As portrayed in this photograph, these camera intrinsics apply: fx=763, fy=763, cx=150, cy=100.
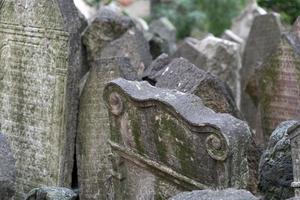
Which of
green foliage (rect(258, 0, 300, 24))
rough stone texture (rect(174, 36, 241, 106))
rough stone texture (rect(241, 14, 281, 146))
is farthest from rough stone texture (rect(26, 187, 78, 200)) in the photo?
green foliage (rect(258, 0, 300, 24))

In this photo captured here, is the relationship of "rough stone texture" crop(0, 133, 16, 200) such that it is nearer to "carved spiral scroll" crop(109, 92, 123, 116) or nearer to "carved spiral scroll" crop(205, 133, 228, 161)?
"carved spiral scroll" crop(109, 92, 123, 116)

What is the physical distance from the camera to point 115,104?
5.51 meters

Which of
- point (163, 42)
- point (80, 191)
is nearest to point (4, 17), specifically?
point (80, 191)

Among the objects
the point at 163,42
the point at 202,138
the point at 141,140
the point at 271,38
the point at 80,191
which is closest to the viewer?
the point at 202,138

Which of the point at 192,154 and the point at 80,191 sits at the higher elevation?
the point at 192,154

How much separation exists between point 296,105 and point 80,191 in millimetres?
2084

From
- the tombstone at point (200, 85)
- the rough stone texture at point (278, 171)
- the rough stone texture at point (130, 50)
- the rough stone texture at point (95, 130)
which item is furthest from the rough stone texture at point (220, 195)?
the rough stone texture at point (130, 50)

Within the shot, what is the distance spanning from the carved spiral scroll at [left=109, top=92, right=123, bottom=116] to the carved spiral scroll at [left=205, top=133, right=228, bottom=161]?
85 centimetres

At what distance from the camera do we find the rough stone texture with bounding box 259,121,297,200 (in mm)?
5012

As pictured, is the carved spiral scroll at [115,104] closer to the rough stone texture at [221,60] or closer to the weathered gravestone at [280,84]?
the weathered gravestone at [280,84]

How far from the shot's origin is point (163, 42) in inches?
391

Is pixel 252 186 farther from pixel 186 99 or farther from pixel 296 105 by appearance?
pixel 296 105

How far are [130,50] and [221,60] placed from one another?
136 centimetres

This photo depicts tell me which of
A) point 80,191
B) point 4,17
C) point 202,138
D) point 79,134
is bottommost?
point 80,191
